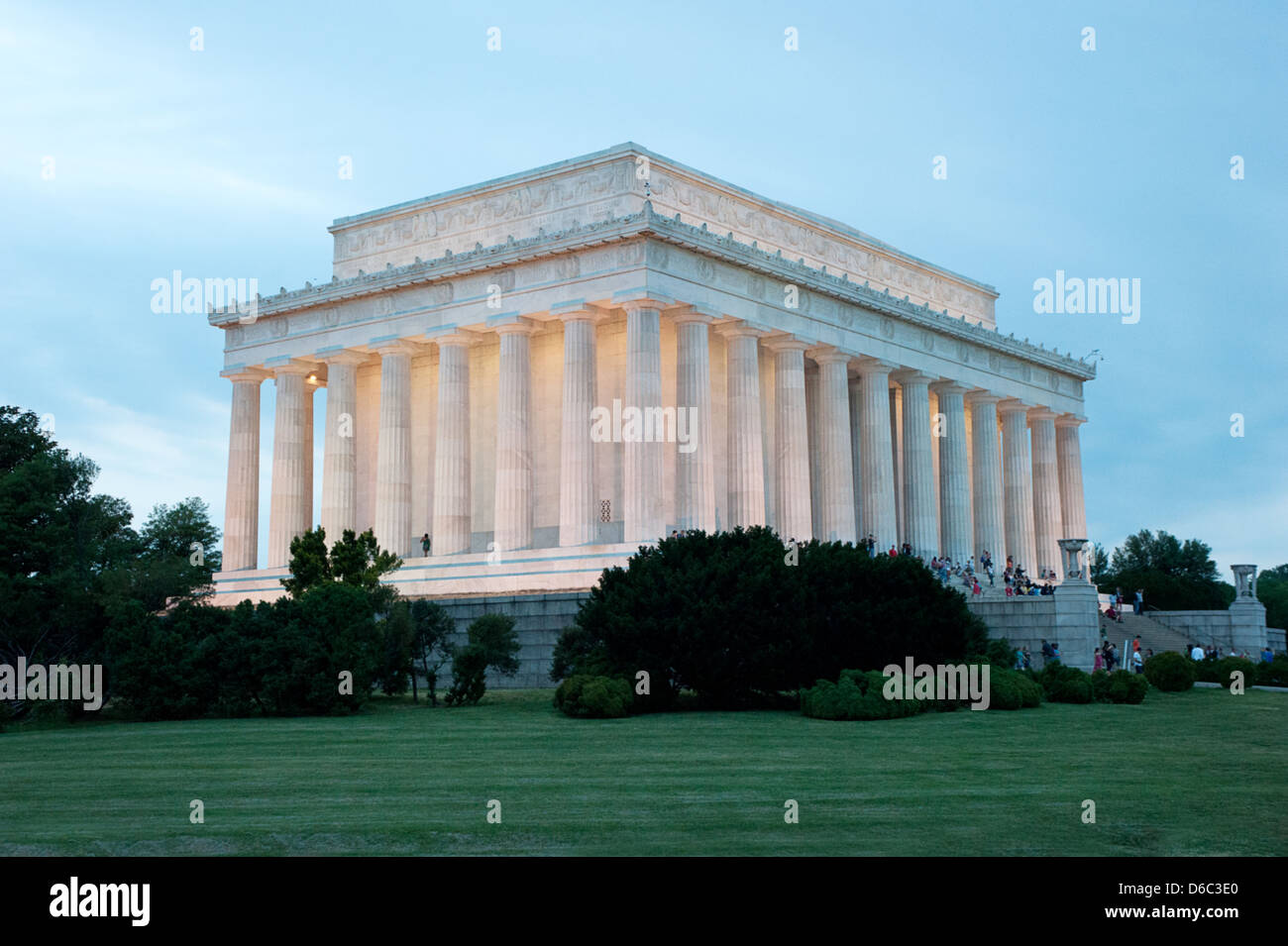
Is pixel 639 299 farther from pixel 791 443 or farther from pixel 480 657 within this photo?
pixel 480 657

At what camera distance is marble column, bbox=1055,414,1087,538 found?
93312 mm

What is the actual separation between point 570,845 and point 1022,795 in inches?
305

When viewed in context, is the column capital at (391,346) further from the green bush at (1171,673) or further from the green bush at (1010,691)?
the green bush at (1010,691)

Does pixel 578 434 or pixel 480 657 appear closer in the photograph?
pixel 480 657

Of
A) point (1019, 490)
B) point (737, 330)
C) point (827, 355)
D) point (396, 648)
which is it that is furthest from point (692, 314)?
point (1019, 490)

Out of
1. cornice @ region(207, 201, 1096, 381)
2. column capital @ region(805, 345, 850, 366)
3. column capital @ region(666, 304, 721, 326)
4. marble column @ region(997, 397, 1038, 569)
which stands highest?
cornice @ region(207, 201, 1096, 381)

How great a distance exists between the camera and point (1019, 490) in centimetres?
8888

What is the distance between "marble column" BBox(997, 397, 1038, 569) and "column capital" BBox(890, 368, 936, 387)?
1065 centimetres

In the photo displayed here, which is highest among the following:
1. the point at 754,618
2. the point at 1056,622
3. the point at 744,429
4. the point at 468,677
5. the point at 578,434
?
the point at 744,429

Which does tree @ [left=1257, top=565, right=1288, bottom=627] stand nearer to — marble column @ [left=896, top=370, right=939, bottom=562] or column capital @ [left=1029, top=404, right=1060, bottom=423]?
column capital @ [left=1029, top=404, right=1060, bottom=423]

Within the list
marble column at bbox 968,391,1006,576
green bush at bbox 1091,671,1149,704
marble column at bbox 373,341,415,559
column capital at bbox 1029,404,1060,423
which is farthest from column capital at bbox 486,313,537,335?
column capital at bbox 1029,404,1060,423

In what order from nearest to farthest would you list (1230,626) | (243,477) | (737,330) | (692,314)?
(692,314) < (737,330) < (1230,626) < (243,477)

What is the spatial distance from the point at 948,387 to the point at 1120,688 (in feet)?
136
